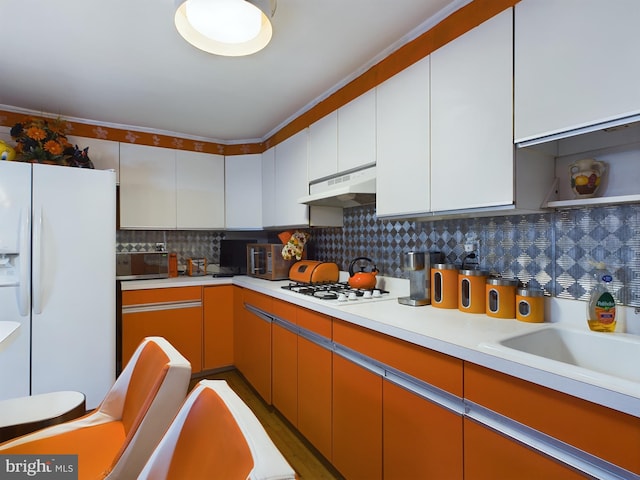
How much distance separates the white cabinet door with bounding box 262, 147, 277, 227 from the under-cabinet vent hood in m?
0.67

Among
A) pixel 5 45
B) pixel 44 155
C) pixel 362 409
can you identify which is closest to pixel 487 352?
pixel 362 409

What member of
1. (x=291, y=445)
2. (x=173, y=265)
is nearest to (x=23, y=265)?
(x=173, y=265)

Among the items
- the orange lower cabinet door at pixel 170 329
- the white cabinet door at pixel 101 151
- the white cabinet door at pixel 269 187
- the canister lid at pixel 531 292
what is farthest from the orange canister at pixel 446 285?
the white cabinet door at pixel 101 151

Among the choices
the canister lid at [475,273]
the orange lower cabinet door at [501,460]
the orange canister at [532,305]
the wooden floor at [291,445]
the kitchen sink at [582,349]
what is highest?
the canister lid at [475,273]

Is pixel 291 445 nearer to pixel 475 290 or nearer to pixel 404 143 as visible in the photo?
pixel 475 290

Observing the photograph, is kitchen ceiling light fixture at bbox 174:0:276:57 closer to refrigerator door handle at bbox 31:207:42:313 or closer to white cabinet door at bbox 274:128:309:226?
white cabinet door at bbox 274:128:309:226

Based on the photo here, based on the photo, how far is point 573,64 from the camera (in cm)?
109

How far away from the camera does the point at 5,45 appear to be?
1.81m

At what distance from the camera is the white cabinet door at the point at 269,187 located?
315 cm

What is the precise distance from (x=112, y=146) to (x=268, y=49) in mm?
1943

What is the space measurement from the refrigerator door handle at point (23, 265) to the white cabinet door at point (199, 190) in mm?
1247

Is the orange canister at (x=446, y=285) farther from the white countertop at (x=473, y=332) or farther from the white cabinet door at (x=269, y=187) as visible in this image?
the white cabinet door at (x=269, y=187)

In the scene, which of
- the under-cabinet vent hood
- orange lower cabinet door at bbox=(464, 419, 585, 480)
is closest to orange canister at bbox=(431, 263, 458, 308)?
the under-cabinet vent hood

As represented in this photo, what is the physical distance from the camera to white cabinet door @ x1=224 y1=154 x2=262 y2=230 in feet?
11.3
